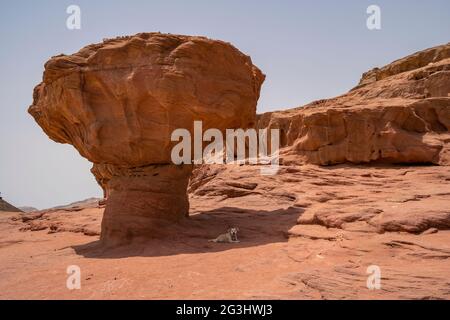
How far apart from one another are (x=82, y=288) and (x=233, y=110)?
5.25m

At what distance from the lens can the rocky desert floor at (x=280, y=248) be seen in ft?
15.4

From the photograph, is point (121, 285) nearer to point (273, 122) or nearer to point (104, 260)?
point (104, 260)

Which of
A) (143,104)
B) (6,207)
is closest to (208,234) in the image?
(143,104)

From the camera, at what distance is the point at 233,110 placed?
891cm

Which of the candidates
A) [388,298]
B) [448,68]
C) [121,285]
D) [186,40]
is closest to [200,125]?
[186,40]

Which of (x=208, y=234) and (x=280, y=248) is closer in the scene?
(x=280, y=248)

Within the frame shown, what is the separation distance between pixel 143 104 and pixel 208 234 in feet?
11.3

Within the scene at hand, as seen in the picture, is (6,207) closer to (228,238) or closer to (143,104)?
(143,104)

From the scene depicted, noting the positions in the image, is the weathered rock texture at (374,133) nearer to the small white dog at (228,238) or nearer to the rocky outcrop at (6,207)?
the small white dog at (228,238)

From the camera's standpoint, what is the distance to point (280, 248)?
6.89 m

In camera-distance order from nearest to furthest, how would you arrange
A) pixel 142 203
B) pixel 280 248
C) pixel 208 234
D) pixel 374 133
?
pixel 280 248 < pixel 208 234 < pixel 142 203 < pixel 374 133

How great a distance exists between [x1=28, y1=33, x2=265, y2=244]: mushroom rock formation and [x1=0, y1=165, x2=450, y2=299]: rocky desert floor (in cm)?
91

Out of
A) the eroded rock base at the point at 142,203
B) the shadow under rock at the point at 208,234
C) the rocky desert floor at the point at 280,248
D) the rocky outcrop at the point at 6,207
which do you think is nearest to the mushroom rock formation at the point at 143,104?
the eroded rock base at the point at 142,203

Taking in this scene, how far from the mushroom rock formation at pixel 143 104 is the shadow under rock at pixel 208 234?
0.37 metres
